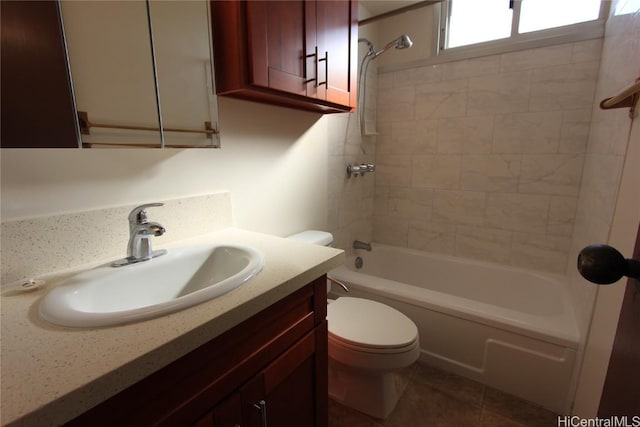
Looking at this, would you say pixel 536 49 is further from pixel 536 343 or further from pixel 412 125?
pixel 536 343

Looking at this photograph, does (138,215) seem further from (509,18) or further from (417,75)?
(509,18)

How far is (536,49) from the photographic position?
6.07 feet

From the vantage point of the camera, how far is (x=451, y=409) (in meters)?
1.46

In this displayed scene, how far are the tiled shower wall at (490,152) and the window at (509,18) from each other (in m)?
0.15

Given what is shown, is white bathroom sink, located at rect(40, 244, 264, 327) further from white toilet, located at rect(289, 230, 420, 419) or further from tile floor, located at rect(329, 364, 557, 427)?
tile floor, located at rect(329, 364, 557, 427)

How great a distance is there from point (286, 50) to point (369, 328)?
1.21m

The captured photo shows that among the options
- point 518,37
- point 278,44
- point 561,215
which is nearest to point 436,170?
point 561,215

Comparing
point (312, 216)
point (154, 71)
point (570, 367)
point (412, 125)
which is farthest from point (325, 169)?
point (570, 367)

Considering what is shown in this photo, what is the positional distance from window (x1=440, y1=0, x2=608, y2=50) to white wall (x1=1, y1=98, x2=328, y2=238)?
1300 millimetres

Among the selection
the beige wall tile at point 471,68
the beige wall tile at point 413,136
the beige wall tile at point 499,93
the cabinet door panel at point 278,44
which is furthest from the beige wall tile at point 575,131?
the cabinet door panel at point 278,44

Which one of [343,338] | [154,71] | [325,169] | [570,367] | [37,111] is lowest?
[570,367]

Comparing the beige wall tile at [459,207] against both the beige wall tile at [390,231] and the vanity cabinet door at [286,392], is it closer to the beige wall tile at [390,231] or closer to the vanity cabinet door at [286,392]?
the beige wall tile at [390,231]

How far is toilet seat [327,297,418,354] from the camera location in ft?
4.20

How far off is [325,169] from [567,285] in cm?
166
